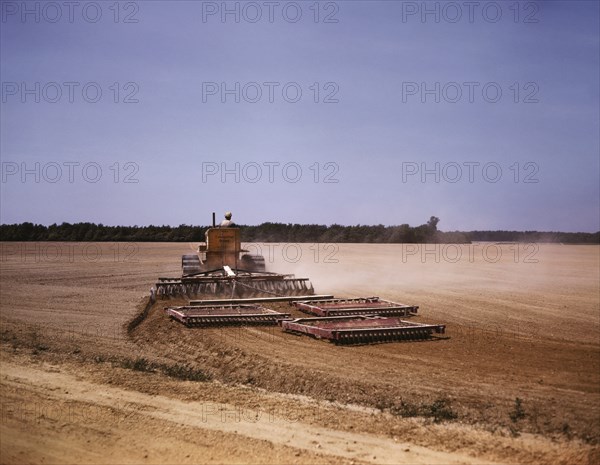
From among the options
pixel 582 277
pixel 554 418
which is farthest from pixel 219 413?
pixel 582 277

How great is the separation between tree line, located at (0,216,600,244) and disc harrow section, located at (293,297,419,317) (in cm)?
4861

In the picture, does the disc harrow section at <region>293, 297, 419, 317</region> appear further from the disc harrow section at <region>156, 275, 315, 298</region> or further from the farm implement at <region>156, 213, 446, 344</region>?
the disc harrow section at <region>156, 275, 315, 298</region>

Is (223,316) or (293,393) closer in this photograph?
(293,393)

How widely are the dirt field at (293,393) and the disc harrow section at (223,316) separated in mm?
302

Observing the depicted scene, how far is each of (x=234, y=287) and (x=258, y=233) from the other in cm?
5059

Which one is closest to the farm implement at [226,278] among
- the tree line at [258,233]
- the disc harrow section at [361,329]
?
the disc harrow section at [361,329]

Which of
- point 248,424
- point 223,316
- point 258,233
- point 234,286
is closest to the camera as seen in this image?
point 248,424

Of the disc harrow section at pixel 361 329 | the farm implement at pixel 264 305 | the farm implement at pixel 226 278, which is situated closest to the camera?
the disc harrow section at pixel 361 329

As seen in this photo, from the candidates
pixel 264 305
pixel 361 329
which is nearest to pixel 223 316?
pixel 264 305

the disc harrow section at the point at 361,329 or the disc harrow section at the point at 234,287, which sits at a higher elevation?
the disc harrow section at the point at 234,287

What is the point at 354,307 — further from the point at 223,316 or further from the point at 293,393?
the point at 293,393

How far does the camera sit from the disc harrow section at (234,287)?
634 inches

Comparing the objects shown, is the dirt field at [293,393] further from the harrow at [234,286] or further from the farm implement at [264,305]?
the harrow at [234,286]

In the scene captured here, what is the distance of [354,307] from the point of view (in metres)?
13.5
